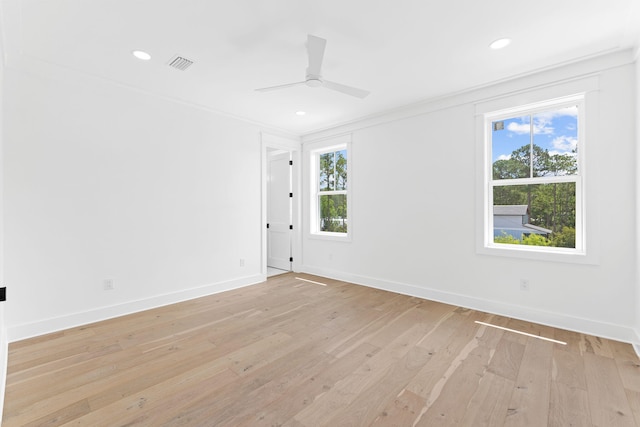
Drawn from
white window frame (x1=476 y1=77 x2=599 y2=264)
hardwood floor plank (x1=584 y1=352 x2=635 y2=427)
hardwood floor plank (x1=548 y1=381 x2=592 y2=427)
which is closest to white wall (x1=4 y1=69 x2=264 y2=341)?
white window frame (x1=476 y1=77 x2=599 y2=264)

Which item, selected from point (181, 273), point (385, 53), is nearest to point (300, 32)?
point (385, 53)

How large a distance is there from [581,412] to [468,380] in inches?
24.2

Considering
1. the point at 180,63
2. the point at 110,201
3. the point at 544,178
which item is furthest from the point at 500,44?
the point at 110,201

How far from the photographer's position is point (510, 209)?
3367mm

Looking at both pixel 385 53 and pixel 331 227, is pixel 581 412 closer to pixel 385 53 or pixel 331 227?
pixel 385 53

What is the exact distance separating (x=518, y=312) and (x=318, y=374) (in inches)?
97.1

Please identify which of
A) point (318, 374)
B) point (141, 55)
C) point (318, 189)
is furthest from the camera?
point (318, 189)

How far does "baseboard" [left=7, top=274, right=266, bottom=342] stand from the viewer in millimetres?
2707

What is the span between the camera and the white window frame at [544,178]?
2791 mm

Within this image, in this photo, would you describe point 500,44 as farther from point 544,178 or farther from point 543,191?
point 543,191

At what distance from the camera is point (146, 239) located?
353cm

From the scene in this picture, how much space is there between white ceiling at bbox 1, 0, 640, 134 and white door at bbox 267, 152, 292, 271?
7.77 feet

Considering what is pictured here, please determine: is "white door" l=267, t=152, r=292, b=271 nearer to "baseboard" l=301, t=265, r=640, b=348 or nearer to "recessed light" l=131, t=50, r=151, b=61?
"baseboard" l=301, t=265, r=640, b=348

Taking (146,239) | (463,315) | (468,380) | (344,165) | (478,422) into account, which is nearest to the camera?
(478,422)
